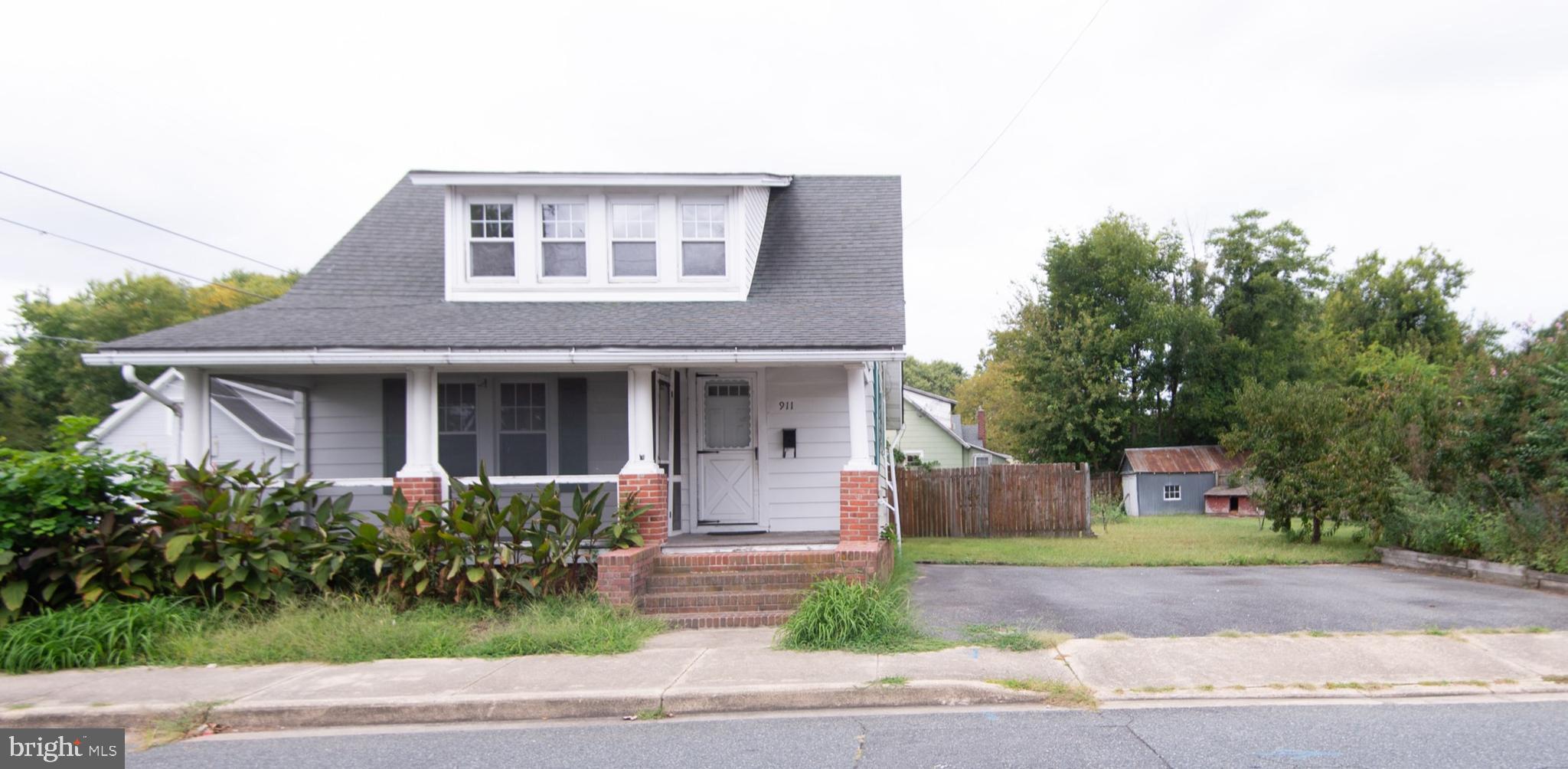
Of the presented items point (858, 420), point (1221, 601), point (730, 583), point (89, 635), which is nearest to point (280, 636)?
point (89, 635)

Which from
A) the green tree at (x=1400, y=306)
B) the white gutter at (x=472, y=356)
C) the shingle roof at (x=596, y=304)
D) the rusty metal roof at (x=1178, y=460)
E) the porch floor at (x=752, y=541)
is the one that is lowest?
the porch floor at (x=752, y=541)

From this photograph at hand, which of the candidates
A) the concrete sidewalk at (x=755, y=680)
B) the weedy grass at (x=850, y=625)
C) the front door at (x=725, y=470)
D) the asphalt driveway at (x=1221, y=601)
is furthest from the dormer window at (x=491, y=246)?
the asphalt driveway at (x=1221, y=601)

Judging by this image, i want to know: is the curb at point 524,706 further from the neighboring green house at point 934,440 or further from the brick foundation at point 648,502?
the neighboring green house at point 934,440

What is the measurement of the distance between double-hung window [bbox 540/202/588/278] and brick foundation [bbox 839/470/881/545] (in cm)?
486

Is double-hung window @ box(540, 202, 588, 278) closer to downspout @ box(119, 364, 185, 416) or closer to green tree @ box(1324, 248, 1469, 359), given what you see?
downspout @ box(119, 364, 185, 416)

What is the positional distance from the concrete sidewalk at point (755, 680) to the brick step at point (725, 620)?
88 cm

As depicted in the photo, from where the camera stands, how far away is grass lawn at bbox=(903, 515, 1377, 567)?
553 inches

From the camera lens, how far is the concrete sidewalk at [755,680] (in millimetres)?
6699

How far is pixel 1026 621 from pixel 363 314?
842 centimetres

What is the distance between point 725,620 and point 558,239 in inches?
235

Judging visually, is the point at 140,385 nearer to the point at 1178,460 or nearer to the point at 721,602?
the point at 721,602

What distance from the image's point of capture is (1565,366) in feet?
37.6

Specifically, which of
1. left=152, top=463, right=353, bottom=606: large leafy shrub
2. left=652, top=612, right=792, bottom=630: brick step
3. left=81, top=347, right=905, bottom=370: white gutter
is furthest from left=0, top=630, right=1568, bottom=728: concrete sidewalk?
left=81, top=347, right=905, bottom=370: white gutter

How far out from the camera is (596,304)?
12352mm
